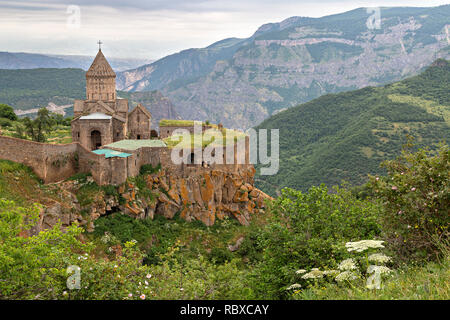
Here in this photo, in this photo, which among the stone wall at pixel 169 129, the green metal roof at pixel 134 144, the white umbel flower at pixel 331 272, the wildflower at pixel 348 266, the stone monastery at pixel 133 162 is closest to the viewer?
the wildflower at pixel 348 266

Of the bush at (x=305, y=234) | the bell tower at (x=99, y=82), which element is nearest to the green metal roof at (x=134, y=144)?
the bell tower at (x=99, y=82)

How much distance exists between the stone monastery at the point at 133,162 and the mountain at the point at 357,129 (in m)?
44.2

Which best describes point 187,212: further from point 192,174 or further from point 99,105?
point 99,105

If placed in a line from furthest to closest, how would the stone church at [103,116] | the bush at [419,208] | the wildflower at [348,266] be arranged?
the stone church at [103,116] → the bush at [419,208] → the wildflower at [348,266]

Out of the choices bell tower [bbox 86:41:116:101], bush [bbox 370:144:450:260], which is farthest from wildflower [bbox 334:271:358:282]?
bell tower [bbox 86:41:116:101]

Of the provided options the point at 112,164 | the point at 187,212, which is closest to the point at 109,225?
the point at 112,164

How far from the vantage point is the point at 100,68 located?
127ft

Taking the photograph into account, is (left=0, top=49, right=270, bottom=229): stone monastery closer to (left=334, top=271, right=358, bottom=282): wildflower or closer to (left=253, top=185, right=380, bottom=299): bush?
(left=253, top=185, right=380, bottom=299): bush

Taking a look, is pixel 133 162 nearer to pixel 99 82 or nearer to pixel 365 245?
pixel 99 82

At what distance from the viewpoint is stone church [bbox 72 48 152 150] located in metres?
33.8

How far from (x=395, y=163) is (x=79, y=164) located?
18.9 metres

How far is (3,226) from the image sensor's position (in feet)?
40.8

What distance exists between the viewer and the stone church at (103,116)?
111 ft

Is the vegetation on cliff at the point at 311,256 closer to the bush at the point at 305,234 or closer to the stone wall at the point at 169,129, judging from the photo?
the bush at the point at 305,234
